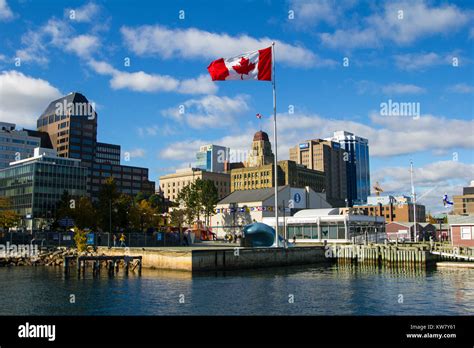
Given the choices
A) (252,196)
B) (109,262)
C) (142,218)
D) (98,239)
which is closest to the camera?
(109,262)

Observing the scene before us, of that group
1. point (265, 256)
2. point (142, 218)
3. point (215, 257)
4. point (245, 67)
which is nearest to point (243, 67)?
point (245, 67)

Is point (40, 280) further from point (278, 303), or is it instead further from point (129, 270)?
point (278, 303)

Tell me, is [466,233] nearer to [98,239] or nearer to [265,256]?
[265,256]

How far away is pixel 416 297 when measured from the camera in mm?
33406

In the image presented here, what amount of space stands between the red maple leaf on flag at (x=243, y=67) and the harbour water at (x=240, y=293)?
63.4 feet

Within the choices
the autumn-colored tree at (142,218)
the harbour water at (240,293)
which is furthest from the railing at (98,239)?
the autumn-colored tree at (142,218)

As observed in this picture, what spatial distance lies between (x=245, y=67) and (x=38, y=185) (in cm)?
11382

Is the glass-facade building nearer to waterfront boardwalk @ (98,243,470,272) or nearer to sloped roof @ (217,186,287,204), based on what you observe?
sloped roof @ (217,186,287,204)

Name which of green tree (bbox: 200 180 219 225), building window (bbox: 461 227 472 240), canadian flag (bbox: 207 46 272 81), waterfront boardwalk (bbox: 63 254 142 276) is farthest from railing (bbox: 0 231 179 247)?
green tree (bbox: 200 180 219 225)

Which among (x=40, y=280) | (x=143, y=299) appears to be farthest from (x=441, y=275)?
(x=40, y=280)

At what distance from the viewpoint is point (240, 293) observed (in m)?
35.4

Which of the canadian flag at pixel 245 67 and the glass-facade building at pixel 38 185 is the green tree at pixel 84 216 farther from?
the canadian flag at pixel 245 67

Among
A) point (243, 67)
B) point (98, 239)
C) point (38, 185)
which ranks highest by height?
point (243, 67)
